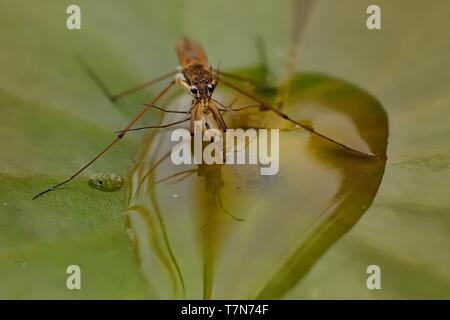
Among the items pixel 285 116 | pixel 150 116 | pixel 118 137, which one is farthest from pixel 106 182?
pixel 285 116

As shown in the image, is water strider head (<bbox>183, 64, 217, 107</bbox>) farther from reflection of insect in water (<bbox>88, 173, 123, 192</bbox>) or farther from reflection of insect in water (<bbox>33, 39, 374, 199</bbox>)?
reflection of insect in water (<bbox>88, 173, 123, 192</bbox>)

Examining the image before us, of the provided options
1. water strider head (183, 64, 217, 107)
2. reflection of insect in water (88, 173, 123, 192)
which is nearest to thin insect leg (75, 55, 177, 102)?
water strider head (183, 64, 217, 107)

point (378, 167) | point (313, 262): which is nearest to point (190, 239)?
point (313, 262)

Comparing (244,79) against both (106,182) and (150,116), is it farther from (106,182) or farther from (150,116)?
(106,182)

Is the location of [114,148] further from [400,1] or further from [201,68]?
[400,1]
